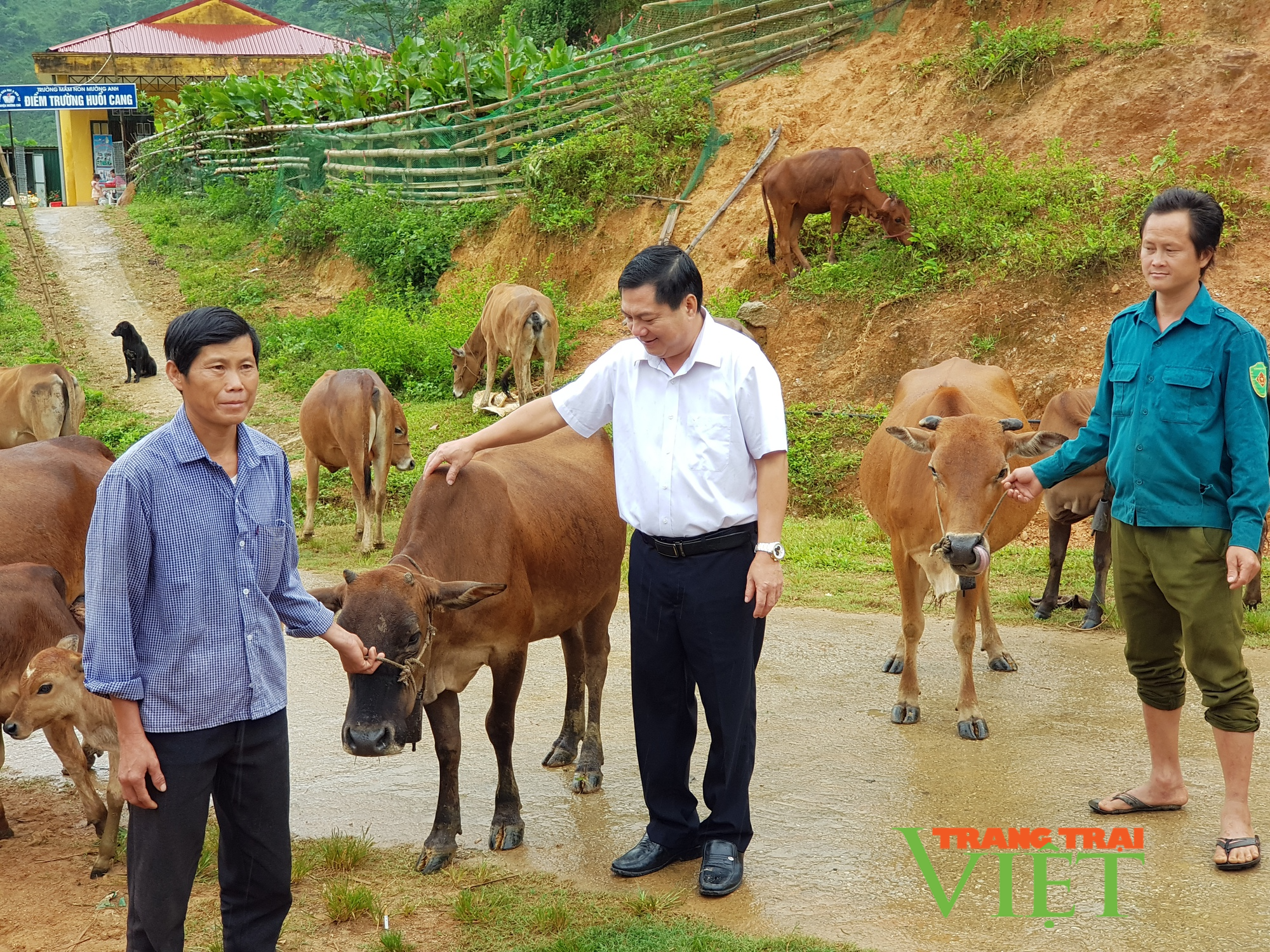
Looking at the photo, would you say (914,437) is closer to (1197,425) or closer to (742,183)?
(1197,425)

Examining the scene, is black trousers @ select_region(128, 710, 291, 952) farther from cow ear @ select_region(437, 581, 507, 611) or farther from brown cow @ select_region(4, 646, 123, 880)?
brown cow @ select_region(4, 646, 123, 880)

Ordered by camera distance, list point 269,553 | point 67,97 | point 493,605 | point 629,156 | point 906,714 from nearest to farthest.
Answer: point 269,553
point 493,605
point 906,714
point 629,156
point 67,97

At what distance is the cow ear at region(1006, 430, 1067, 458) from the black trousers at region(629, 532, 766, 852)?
2.16 m

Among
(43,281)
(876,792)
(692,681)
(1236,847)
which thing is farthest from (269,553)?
(43,281)

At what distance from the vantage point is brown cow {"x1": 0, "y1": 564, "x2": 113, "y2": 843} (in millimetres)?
4918

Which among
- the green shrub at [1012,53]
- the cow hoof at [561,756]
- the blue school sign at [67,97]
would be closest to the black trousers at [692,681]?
the cow hoof at [561,756]

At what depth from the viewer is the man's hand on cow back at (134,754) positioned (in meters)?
2.96

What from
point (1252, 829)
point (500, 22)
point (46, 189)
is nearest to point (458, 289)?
point (500, 22)

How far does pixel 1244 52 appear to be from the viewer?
14.2m

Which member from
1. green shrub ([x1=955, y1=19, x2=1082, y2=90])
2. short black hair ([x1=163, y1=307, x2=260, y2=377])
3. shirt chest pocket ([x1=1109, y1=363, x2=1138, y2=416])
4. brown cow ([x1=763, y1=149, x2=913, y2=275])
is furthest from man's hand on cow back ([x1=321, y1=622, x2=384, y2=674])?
green shrub ([x1=955, y1=19, x2=1082, y2=90])

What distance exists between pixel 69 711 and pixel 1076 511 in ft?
21.5

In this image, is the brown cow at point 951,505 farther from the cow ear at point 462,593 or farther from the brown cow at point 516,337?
the brown cow at point 516,337

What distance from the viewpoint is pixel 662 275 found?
13.3ft

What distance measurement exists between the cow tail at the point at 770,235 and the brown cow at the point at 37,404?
8660mm
